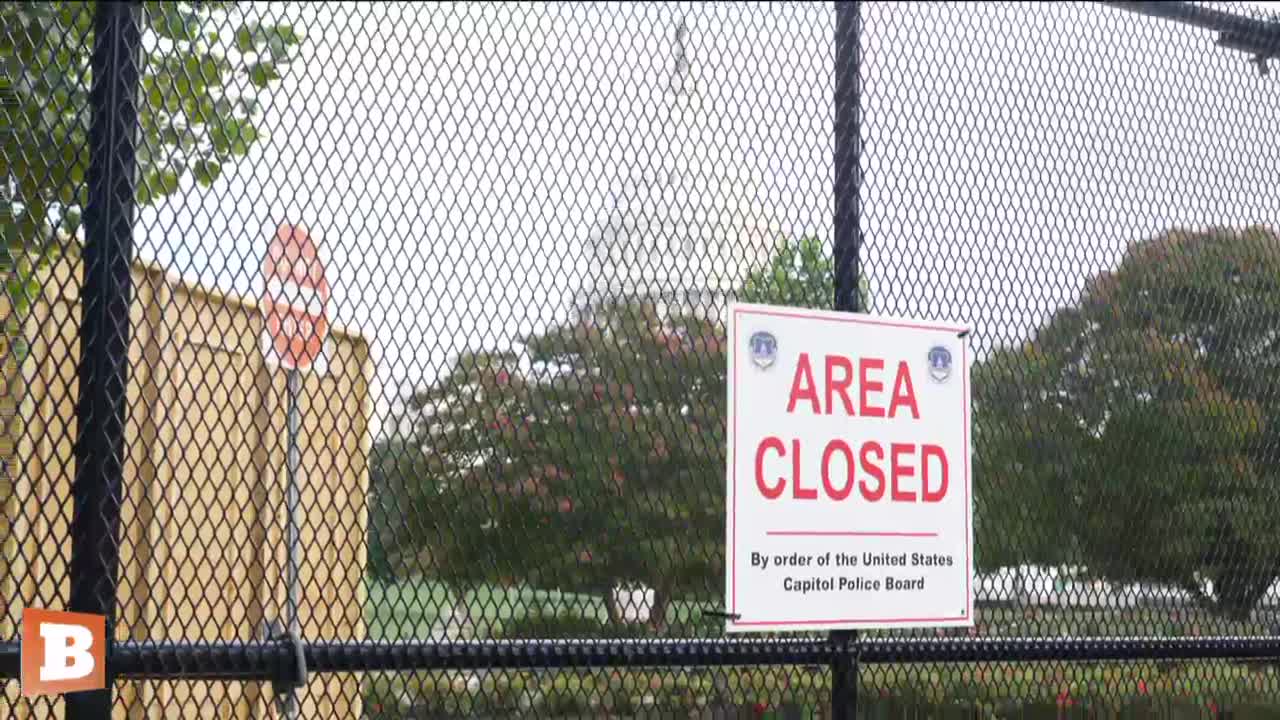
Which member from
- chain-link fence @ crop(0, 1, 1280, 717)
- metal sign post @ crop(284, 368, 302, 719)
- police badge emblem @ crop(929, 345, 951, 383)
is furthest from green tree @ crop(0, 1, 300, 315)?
police badge emblem @ crop(929, 345, 951, 383)

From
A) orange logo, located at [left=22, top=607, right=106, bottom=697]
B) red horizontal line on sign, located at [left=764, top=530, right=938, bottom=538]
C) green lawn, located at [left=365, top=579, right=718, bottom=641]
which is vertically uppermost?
red horizontal line on sign, located at [left=764, top=530, right=938, bottom=538]

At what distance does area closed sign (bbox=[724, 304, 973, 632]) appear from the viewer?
254 cm

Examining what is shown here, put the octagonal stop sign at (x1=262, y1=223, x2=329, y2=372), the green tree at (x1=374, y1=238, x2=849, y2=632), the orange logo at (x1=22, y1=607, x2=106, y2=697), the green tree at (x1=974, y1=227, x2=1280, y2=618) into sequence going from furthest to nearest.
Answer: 1. the green tree at (x1=974, y1=227, x2=1280, y2=618)
2. the green tree at (x1=374, y1=238, x2=849, y2=632)
3. the octagonal stop sign at (x1=262, y1=223, x2=329, y2=372)
4. the orange logo at (x1=22, y1=607, x2=106, y2=697)

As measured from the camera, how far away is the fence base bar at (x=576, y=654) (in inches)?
85.9

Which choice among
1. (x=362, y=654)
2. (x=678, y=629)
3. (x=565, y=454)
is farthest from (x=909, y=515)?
(x=362, y=654)

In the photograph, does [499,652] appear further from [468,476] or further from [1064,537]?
[1064,537]

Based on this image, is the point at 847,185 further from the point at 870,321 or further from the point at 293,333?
the point at 293,333

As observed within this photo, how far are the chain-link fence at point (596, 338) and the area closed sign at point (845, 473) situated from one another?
0.11m

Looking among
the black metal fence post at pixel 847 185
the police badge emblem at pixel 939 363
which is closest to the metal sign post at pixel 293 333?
the black metal fence post at pixel 847 185

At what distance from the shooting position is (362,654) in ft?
Result: 7.57

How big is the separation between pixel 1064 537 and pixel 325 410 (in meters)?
1.61

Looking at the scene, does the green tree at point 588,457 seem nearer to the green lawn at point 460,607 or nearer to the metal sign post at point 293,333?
the green lawn at point 460,607

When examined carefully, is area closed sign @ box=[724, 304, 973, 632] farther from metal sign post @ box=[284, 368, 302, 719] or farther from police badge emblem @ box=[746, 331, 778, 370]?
metal sign post @ box=[284, 368, 302, 719]

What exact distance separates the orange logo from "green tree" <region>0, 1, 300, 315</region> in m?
0.54
